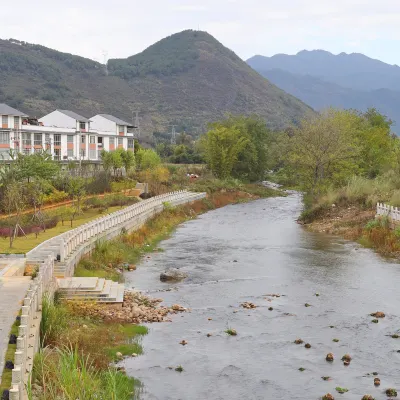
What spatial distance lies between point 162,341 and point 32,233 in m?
21.5

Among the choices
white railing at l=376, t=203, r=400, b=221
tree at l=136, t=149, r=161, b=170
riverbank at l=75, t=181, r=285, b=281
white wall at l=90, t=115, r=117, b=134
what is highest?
white wall at l=90, t=115, r=117, b=134

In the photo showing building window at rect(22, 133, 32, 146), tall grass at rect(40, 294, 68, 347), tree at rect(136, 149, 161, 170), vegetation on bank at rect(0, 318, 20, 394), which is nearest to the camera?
vegetation on bank at rect(0, 318, 20, 394)

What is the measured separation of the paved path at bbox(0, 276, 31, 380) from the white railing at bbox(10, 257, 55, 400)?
749 mm

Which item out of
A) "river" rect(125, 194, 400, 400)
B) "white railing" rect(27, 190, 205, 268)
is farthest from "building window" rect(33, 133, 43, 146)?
"river" rect(125, 194, 400, 400)

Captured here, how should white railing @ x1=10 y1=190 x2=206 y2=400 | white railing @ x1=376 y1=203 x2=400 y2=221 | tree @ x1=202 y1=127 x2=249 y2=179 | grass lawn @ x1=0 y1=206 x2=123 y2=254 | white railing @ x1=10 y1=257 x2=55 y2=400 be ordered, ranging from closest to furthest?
white railing @ x1=10 y1=257 x2=55 y2=400
white railing @ x1=10 y1=190 x2=206 y2=400
grass lawn @ x1=0 y1=206 x2=123 y2=254
white railing @ x1=376 y1=203 x2=400 y2=221
tree @ x1=202 y1=127 x2=249 y2=179

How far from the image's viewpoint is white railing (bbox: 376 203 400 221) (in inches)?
1909

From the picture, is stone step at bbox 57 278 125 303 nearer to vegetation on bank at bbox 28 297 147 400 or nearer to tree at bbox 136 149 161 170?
vegetation on bank at bbox 28 297 147 400

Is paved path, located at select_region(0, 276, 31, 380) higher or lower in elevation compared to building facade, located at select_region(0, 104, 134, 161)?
lower

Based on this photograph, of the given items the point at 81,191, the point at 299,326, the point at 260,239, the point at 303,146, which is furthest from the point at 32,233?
the point at 303,146

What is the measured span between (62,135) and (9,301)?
73.3 metres

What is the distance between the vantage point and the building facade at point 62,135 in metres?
81.6

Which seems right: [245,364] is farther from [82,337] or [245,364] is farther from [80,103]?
[80,103]

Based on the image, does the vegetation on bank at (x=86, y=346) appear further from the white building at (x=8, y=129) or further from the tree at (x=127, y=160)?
the tree at (x=127, y=160)

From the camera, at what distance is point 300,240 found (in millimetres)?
50781
